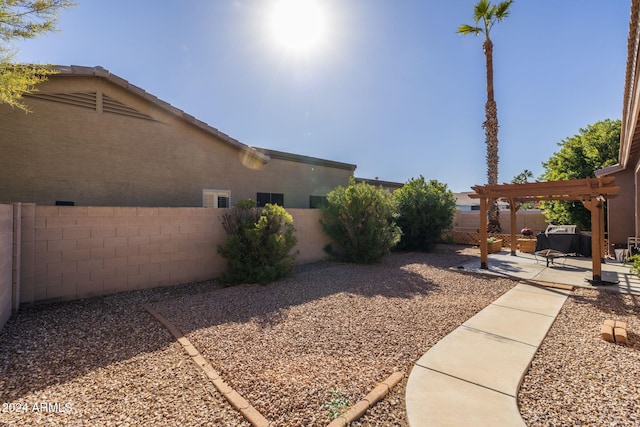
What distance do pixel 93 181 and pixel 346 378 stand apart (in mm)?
9616

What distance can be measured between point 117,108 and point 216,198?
431 cm

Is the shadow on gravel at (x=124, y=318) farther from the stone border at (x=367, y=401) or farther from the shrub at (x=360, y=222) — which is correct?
the stone border at (x=367, y=401)

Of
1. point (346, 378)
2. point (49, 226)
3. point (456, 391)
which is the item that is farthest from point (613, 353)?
point (49, 226)

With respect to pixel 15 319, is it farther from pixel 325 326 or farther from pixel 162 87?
pixel 162 87

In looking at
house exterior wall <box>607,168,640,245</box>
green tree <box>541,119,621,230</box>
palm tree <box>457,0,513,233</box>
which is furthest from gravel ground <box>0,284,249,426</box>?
green tree <box>541,119,621,230</box>

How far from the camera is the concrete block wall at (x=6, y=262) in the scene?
175 inches

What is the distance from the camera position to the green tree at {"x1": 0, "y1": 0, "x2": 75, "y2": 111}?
6125 millimetres

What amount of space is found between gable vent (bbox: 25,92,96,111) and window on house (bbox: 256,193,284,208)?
6328 millimetres

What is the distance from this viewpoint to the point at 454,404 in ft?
9.59

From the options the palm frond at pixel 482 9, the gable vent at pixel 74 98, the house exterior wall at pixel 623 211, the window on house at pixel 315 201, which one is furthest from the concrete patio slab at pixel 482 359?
the palm frond at pixel 482 9

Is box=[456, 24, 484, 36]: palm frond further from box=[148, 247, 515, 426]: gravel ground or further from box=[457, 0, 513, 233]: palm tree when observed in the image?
box=[148, 247, 515, 426]: gravel ground

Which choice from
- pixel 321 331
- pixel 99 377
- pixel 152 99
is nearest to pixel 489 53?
pixel 152 99

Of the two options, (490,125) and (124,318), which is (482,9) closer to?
(490,125)

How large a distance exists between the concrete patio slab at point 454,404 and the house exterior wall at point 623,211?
14613 mm
